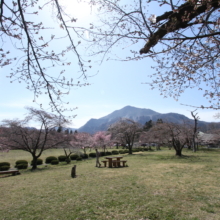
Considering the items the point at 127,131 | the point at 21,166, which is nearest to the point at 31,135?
the point at 21,166

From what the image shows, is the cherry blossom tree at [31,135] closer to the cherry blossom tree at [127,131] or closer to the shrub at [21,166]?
the shrub at [21,166]

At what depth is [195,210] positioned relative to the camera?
4.86 metres

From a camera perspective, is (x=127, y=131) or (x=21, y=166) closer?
(x=21, y=166)

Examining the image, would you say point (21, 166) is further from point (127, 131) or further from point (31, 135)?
point (127, 131)

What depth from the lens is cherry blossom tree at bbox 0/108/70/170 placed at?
17.6 metres

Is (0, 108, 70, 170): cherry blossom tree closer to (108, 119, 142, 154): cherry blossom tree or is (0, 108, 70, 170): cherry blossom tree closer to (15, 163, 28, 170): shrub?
(15, 163, 28, 170): shrub

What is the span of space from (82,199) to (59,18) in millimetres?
5874

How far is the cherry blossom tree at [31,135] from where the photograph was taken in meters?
17.6

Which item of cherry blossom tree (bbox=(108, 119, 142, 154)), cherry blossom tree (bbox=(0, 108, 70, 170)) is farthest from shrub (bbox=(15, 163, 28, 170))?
cherry blossom tree (bbox=(108, 119, 142, 154))

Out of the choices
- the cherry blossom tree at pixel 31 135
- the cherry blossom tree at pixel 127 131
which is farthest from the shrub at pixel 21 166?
the cherry blossom tree at pixel 127 131

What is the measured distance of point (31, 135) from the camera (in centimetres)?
1877

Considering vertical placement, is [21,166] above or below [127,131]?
below

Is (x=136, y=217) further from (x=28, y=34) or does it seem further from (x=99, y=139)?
(x=99, y=139)

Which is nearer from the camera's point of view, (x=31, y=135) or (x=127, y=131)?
(x=31, y=135)
